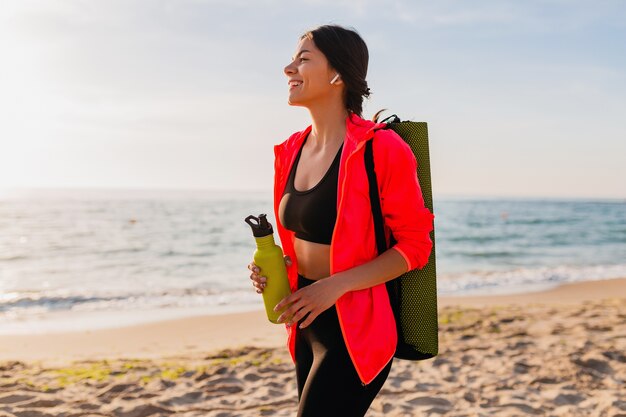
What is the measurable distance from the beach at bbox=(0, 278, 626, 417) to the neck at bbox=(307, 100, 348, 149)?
3128mm

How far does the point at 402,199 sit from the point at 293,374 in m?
4.31

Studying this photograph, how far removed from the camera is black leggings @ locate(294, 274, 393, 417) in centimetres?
205

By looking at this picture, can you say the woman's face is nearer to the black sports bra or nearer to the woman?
the woman

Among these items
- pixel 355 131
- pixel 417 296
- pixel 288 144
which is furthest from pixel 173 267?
pixel 355 131

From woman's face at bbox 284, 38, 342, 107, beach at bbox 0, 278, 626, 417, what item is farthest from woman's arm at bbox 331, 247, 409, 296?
beach at bbox 0, 278, 626, 417

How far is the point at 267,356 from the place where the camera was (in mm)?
6770

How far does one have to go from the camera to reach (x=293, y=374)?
5988 millimetres

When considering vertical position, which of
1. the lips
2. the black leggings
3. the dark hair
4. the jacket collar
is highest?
the dark hair

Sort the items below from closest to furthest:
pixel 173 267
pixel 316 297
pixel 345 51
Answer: pixel 316 297, pixel 345 51, pixel 173 267

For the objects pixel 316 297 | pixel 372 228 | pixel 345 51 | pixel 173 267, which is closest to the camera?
pixel 316 297

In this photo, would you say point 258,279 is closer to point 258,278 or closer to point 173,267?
point 258,278

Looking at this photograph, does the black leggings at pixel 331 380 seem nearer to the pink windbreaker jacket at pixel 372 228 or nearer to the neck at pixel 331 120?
the pink windbreaker jacket at pixel 372 228

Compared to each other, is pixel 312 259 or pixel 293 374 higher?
pixel 312 259

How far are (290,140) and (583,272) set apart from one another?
16.9m
